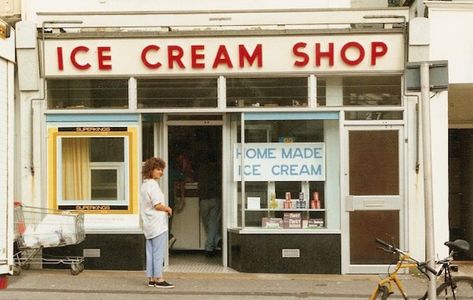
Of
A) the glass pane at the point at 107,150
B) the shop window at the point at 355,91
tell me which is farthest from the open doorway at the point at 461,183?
the glass pane at the point at 107,150

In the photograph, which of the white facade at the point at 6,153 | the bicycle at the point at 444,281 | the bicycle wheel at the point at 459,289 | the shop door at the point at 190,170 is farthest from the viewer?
the shop door at the point at 190,170

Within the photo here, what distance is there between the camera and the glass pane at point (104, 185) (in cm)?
1100

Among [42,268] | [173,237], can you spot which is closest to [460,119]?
[173,237]

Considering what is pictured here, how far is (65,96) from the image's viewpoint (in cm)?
1097

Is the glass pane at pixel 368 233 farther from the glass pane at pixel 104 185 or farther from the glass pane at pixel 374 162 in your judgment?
the glass pane at pixel 104 185

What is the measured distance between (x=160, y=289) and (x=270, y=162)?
8.87 feet

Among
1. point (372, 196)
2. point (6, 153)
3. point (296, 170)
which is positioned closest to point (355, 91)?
point (296, 170)

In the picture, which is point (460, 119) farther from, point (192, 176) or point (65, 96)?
point (65, 96)

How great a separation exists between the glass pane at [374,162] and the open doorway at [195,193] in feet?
7.46

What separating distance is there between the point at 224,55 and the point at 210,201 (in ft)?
8.30

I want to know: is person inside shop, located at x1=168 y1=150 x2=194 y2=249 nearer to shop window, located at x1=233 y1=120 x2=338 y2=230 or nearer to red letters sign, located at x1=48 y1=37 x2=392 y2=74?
shop window, located at x1=233 y1=120 x2=338 y2=230

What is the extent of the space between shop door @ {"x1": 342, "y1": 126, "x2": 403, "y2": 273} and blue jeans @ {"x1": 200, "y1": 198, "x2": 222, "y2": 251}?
7.36ft

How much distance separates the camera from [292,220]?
35.5ft

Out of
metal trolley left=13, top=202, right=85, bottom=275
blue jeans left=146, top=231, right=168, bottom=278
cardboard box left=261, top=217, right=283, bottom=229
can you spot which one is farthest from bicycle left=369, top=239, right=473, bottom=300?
metal trolley left=13, top=202, right=85, bottom=275
